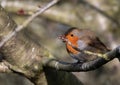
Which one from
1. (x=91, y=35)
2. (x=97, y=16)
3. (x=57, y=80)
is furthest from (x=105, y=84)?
(x=57, y=80)

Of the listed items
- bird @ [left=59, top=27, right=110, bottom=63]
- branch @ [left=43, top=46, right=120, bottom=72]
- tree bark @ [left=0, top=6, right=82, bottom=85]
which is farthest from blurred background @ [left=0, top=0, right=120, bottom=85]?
branch @ [left=43, top=46, right=120, bottom=72]

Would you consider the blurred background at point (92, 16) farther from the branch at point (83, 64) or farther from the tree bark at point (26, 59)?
the branch at point (83, 64)

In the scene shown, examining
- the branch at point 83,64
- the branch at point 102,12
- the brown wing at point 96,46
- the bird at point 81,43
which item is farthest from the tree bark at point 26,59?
the branch at point 102,12

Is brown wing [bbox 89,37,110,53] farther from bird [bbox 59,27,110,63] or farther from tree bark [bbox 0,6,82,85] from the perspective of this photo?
tree bark [bbox 0,6,82,85]

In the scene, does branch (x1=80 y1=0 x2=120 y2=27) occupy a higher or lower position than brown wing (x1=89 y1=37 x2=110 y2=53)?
lower

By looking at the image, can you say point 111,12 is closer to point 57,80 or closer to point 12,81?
point 12,81

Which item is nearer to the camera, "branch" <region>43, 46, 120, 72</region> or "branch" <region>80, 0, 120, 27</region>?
"branch" <region>43, 46, 120, 72</region>

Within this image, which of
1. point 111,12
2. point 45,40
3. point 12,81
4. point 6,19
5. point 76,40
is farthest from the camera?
point 45,40

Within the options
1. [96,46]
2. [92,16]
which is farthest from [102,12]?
[96,46]
